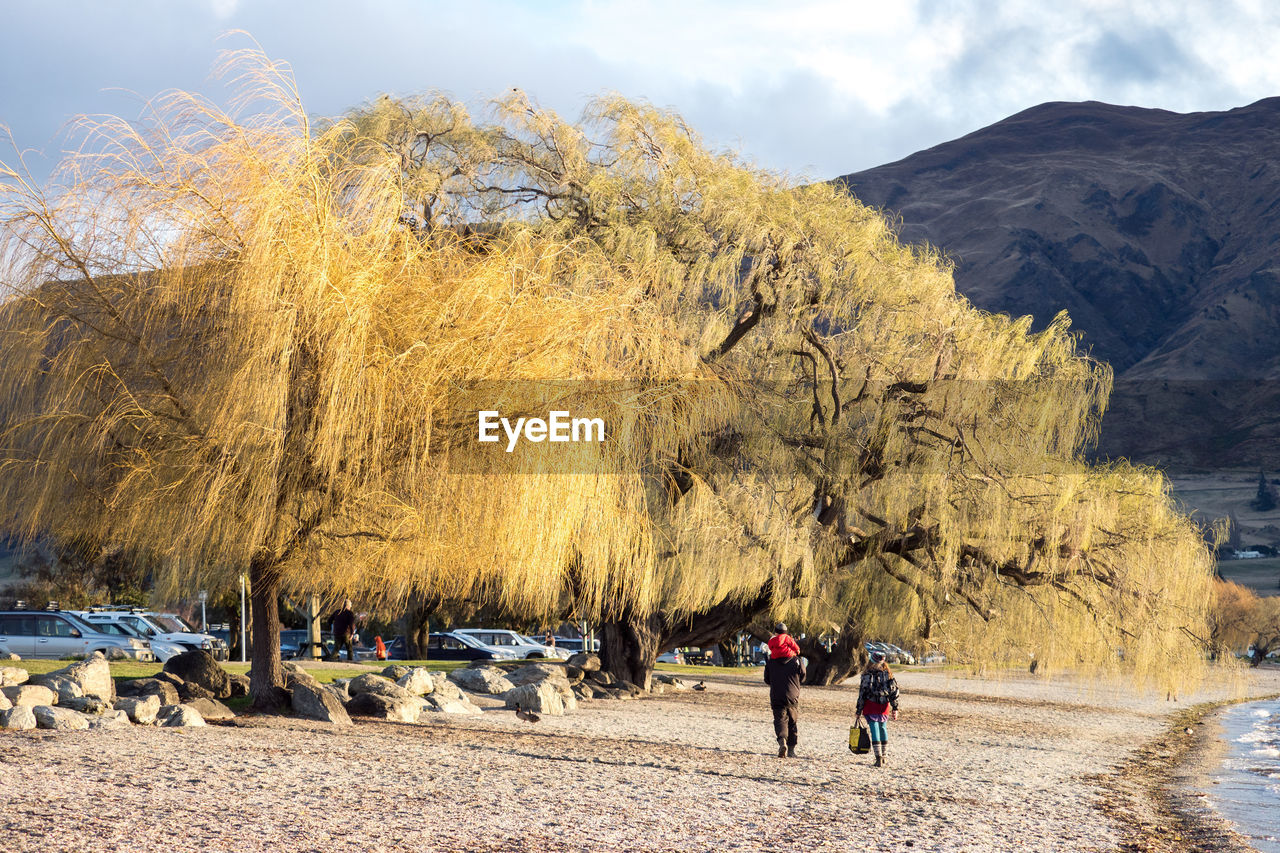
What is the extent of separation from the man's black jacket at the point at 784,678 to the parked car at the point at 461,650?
27.1 m

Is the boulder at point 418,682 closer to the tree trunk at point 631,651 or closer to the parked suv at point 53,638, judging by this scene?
the tree trunk at point 631,651

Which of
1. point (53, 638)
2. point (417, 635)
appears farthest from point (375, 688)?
point (417, 635)

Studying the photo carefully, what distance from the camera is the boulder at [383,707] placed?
16047 mm

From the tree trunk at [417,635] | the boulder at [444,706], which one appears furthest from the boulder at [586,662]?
the tree trunk at [417,635]

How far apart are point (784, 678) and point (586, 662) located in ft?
42.8

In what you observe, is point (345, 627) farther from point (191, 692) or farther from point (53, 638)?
point (191, 692)

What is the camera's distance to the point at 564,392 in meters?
14.5

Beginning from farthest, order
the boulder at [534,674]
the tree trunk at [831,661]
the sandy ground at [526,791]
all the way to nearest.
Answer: the tree trunk at [831,661]
the boulder at [534,674]
the sandy ground at [526,791]

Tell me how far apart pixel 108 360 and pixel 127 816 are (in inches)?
281

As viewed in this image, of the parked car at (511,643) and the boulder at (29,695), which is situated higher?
the boulder at (29,695)

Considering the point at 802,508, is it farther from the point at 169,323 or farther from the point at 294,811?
the point at 294,811

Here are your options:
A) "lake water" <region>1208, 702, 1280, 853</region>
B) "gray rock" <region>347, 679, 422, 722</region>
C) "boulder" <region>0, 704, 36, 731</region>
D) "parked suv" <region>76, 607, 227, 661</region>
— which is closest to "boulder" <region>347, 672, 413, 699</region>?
"gray rock" <region>347, 679, 422, 722</region>

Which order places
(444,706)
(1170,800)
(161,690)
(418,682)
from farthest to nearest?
(418,682)
(444,706)
(1170,800)
(161,690)

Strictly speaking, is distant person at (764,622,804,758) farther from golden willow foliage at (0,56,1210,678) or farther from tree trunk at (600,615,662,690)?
tree trunk at (600,615,662,690)
